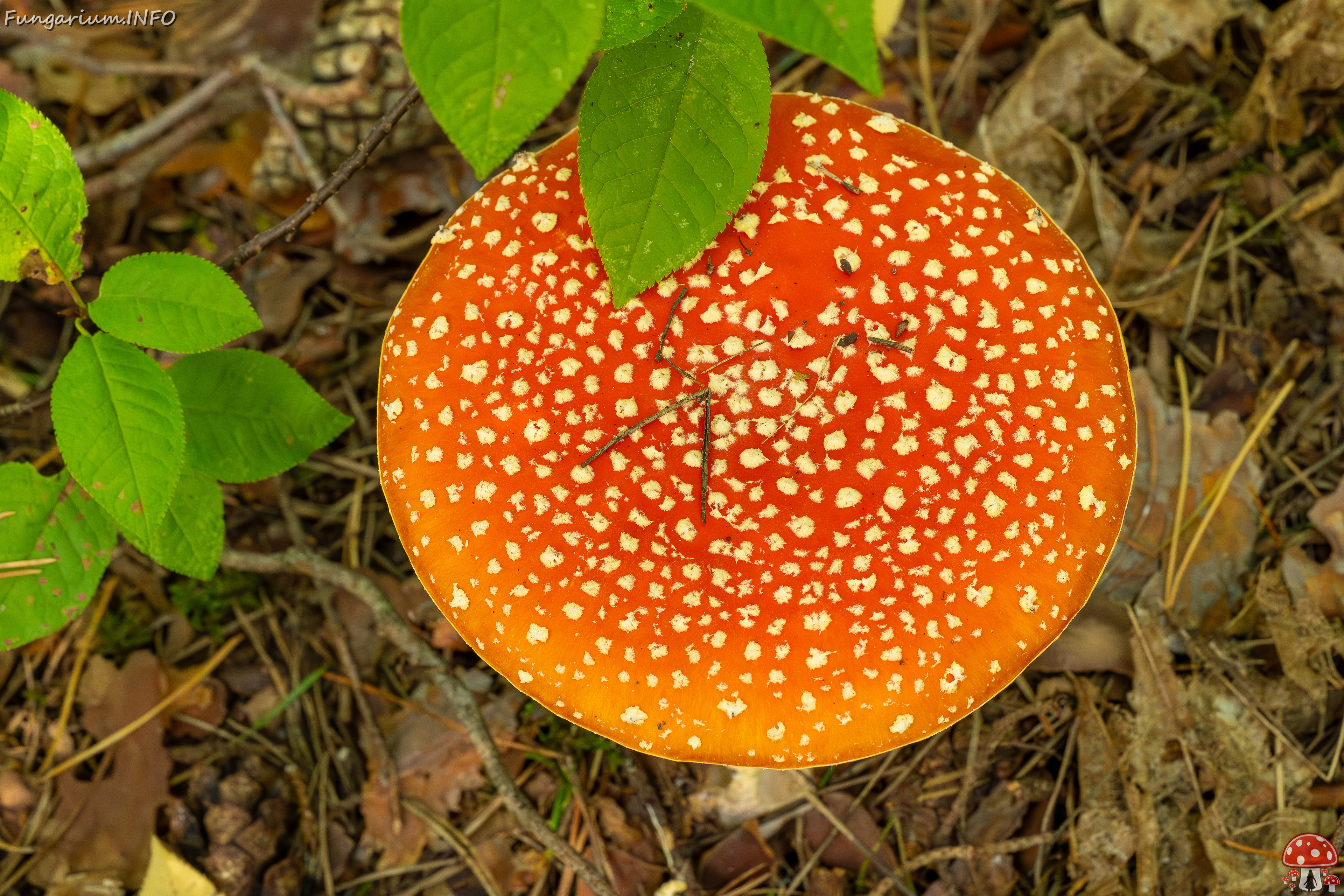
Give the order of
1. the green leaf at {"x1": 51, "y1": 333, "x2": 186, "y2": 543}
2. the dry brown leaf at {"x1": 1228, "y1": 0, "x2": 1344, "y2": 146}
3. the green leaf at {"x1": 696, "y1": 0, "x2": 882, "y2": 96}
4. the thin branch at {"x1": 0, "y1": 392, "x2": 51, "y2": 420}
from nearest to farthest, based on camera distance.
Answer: the green leaf at {"x1": 696, "y1": 0, "x2": 882, "y2": 96} < the green leaf at {"x1": 51, "y1": 333, "x2": 186, "y2": 543} < the thin branch at {"x1": 0, "y1": 392, "x2": 51, "y2": 420} < the dry brown leaf at {"x1": 1228, "y1": 0, "x2": 1344, "y2": 146}

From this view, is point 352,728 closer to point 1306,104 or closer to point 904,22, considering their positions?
point 904,22

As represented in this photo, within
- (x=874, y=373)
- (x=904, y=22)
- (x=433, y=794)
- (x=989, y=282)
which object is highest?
(x=904, y=22)

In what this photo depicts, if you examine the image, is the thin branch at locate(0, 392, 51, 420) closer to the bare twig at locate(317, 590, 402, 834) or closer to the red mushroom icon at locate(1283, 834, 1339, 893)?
the bare twig at locate(317, 590, 402, 834)

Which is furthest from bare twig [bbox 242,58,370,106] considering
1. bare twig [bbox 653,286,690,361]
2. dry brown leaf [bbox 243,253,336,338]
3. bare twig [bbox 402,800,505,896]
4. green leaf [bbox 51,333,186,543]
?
bare twig [bbox 402,800,505,896]

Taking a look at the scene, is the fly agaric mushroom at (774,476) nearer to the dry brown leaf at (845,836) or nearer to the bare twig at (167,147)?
the dry brown leaf at (845,836)

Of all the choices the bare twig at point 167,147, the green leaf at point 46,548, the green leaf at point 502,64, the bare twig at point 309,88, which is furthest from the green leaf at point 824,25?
the bare twig at point 167,147

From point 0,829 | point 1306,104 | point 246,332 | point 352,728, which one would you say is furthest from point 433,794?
point 1306,104
